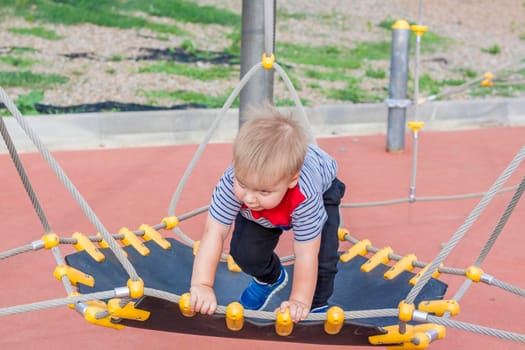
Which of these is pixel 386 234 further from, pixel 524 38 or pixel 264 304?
pixel 524 38

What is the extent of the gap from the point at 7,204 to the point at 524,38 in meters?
7.70

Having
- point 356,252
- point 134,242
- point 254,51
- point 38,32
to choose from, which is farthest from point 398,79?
point 38,32

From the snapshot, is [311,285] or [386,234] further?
[386,234]

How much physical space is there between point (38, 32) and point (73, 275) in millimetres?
5864

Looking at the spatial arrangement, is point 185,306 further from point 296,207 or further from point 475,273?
point 475,273

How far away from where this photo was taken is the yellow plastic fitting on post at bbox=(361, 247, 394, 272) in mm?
2525

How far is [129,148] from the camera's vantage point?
508cm

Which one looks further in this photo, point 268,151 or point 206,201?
point 206,201

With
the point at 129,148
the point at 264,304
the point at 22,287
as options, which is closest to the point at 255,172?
the point at 264,304


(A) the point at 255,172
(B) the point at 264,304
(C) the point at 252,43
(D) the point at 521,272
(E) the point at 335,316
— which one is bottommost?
(D) the point at 521,272

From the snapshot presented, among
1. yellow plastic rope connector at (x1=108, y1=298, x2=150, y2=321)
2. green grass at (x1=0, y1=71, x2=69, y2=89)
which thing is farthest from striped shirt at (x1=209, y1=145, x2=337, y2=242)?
green grass at (x1=0, y1=71, x2=69, y2=89)

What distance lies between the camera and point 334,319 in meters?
1.83

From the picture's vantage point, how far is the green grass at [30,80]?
630 centimetres

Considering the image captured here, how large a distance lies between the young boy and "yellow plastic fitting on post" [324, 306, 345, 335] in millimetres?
72
